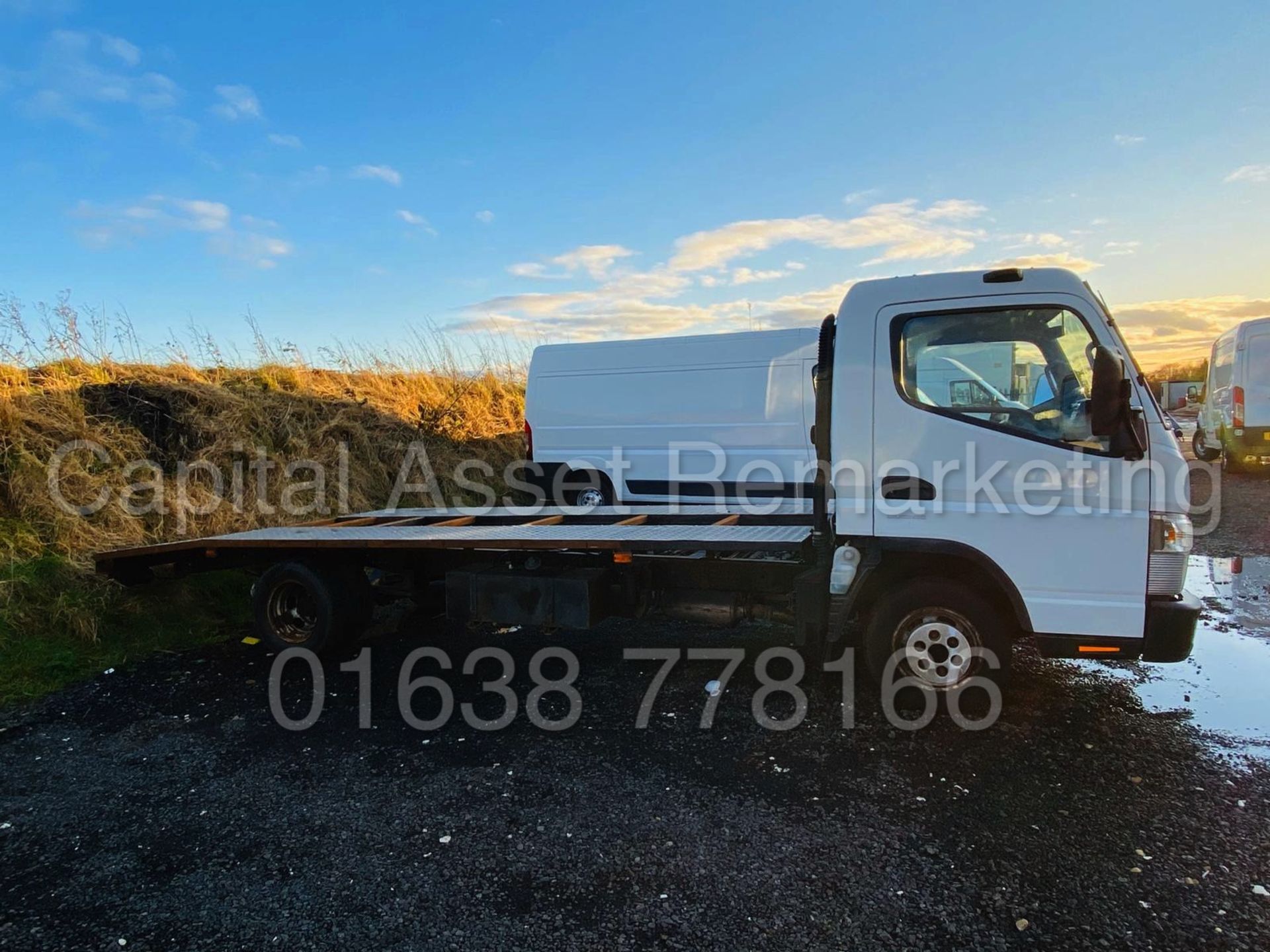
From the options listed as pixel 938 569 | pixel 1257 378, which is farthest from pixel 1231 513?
pixel 938 569

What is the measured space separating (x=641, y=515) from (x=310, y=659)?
8.92 feet

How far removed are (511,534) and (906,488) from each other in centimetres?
261

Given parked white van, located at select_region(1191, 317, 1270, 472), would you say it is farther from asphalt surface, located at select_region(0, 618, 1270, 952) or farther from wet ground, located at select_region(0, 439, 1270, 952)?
asphalt surface, located at select_region(0, 618, 1270, 952)

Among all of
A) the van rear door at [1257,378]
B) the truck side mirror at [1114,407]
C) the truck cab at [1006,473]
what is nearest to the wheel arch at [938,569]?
the truck cab at [1006,473]

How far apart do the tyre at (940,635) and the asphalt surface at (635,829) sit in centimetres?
29

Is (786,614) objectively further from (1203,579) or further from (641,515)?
(1203,579)

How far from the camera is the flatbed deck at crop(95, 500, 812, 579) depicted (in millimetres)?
4750

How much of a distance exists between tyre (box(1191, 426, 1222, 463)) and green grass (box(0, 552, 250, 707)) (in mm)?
17477

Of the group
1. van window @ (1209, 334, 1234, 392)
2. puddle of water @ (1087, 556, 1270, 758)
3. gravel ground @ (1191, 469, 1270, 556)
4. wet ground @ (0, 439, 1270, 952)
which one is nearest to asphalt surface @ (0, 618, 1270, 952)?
wet ground @ (0, 439, 1270, 952)

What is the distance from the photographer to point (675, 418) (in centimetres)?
925

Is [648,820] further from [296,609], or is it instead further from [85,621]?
[85,621]

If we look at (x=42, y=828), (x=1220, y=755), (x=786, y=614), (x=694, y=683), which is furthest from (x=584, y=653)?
(x=1220, y=755)

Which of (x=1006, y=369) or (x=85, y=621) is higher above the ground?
(x=1006, y=369)

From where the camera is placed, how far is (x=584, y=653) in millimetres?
5594
